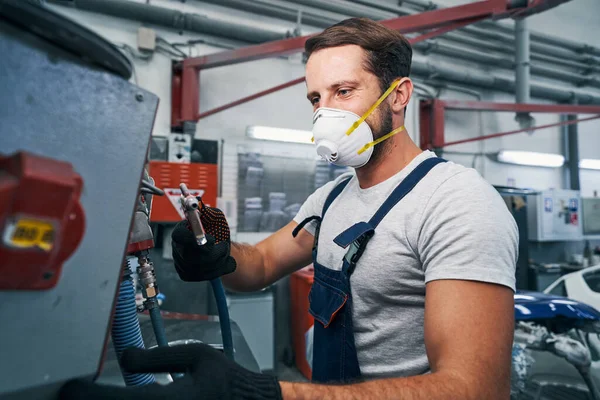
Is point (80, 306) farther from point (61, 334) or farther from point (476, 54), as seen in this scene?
point (476, 54)

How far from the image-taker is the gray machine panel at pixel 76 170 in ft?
0.90

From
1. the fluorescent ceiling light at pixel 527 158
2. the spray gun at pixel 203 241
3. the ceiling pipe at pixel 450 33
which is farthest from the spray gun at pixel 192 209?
the fluorescent ceiling light at pixel 527 158

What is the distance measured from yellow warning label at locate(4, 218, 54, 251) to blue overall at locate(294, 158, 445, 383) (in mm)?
591

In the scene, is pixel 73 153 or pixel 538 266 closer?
pixel 73 153

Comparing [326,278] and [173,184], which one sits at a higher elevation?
[173,184]

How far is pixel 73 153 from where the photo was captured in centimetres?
30

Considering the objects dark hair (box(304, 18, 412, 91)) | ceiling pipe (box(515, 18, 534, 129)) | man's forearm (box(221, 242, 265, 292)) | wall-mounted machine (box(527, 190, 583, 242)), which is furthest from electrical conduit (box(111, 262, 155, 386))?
wall-mounted machine (box(527, 190, 583, 242))

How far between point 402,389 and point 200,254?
1.45ft

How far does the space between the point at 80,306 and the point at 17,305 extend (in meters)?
0.05

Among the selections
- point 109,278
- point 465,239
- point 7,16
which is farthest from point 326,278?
point 7,16

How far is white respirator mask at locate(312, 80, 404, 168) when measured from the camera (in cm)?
90

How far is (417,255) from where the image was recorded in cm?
72

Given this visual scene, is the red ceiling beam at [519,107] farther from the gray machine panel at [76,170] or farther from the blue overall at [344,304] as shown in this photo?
the gray machine panel at [76,170]

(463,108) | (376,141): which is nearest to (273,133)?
(463,108)
